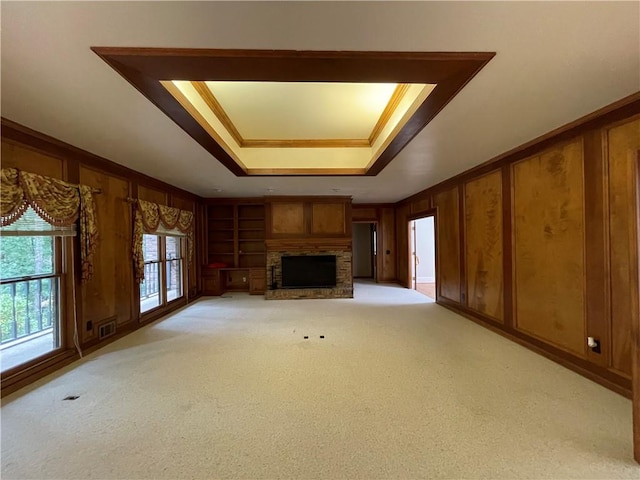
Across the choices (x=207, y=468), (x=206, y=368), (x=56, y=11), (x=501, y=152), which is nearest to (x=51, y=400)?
(x=206, y=368)

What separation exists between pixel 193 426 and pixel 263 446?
553 mm

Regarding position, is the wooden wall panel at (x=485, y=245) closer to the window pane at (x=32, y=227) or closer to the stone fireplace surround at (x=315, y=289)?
the stone fireplace surround at (x=315, y=289)

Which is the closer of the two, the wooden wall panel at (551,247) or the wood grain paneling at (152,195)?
the wooden wall panel at (551,247)

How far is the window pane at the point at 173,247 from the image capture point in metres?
5.32

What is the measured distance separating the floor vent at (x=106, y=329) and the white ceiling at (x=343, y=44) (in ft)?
7.38

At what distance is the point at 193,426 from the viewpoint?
1903 millimetres

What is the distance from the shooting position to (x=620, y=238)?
2.25 m

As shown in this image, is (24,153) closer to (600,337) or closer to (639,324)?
(639,324)

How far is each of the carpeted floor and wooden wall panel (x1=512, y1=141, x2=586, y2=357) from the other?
16.5 inches

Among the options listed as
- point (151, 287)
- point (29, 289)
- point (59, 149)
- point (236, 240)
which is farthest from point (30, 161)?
point (236, 240)

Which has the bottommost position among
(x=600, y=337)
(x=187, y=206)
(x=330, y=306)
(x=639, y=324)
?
(x=330, y=306)

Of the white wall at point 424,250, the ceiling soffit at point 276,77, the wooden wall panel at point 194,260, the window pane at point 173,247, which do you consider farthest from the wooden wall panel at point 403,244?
the window pane at point 173,247

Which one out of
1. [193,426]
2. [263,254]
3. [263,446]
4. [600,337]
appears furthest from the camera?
[263,254]

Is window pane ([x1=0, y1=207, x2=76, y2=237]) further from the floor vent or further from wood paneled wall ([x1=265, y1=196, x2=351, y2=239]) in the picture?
wood paneled wall ([x1=265, y1=196, x2=351, y2=239])
